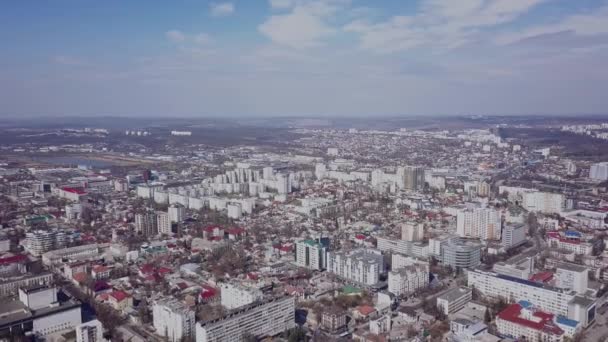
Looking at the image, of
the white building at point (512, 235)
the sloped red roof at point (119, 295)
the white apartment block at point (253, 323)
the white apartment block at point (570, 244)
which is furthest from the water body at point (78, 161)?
the white apartment block at point (570, 244)

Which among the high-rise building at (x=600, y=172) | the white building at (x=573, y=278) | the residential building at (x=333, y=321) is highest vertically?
the high-rise building at (x=600, y=172)

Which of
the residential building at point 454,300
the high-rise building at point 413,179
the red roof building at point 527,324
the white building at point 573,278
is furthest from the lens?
the high-rise building at point 413,179

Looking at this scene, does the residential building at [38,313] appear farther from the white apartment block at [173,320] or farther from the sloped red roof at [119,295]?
the white apartment block at [173,320]

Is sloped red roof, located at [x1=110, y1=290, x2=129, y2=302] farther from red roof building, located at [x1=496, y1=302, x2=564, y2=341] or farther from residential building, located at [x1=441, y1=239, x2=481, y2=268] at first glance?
residential building, located at [x1=441, y1=239, x2=481, y2=268]

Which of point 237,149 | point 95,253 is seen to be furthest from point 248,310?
point 237,149

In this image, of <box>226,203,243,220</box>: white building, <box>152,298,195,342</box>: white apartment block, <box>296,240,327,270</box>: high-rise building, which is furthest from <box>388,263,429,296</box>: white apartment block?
<box>226,203,243,220</box>: white building

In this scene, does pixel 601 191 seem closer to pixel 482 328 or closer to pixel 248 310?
pixel 482 328

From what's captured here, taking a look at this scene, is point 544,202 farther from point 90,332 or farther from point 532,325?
point 90,332
